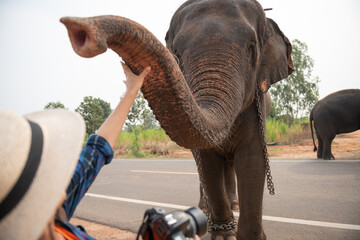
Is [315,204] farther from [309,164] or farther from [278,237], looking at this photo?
[309,164]

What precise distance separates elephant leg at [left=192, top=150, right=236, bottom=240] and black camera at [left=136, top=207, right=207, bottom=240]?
84.4 inches

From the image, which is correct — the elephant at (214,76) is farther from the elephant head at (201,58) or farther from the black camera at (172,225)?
the black camera at (172,225)

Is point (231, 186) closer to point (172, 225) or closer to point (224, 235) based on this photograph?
point (224, 235)

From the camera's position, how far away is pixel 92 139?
158cm

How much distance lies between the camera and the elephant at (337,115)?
1048 centimetres

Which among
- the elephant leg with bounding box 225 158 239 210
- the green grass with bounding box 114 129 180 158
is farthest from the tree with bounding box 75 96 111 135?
the elephant leg with bounding box 225 158 239 210

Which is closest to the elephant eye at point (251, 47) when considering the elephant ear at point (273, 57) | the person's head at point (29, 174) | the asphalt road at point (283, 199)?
the elephant ear at point (273, 57)

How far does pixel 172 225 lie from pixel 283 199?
4976 mm

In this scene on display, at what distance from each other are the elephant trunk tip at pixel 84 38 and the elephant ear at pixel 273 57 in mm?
2458

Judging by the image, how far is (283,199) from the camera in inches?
223

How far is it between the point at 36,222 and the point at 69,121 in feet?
1.21

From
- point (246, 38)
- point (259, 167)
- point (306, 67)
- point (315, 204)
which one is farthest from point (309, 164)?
point (306, 67)

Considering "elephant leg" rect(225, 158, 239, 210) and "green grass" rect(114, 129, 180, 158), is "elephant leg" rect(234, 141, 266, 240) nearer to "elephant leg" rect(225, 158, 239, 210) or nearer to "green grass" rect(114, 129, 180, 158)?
"elephant leg" rect(225, 158, 239, 210)

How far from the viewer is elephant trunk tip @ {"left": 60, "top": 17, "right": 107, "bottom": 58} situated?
118 centimetres
